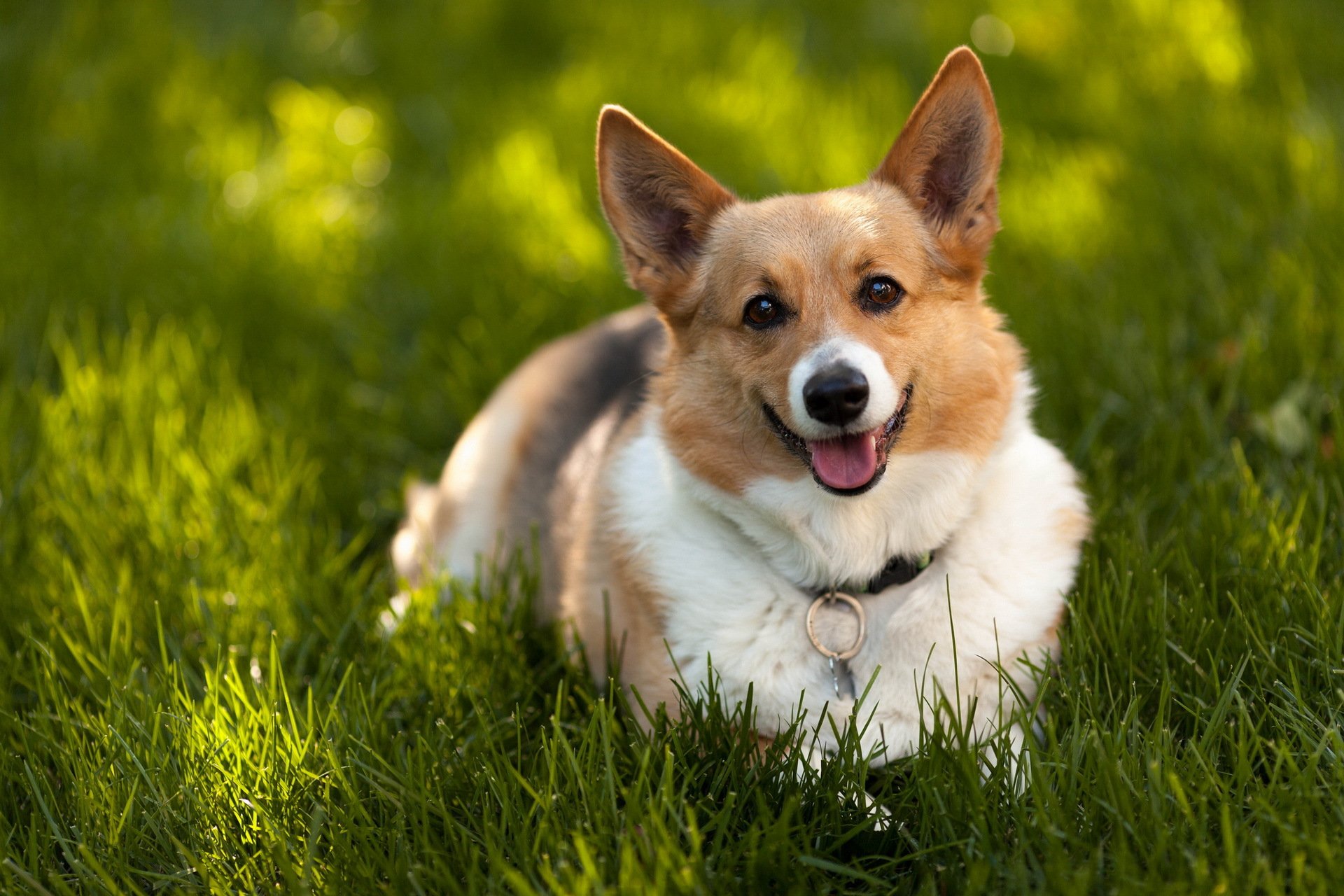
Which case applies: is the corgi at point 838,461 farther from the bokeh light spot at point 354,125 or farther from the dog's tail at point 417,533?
the bokeh light spot at point 354,125

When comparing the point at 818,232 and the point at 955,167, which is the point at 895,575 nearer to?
the point at 818,232

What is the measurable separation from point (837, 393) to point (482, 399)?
2204 mm

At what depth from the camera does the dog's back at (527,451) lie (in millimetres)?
3611

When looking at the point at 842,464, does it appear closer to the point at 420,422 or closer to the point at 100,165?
the point at 420,422

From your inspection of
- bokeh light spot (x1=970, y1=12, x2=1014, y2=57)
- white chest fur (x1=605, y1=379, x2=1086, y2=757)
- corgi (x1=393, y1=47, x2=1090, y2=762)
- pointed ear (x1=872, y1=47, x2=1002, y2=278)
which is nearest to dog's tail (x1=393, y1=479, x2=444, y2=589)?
corgi (x1=393, y1=47, x2=1090, y2=762)

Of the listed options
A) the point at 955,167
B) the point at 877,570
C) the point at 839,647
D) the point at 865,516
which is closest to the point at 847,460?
the point at 865,516

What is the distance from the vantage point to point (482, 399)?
4.34 m

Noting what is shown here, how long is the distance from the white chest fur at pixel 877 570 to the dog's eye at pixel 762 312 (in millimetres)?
374

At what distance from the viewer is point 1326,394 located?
338cm

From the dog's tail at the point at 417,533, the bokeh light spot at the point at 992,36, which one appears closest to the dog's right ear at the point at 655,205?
the dog's tail at the point at 417,533

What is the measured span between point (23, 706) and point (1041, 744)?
2405 millimetres

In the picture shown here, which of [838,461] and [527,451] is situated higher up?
[838,461]

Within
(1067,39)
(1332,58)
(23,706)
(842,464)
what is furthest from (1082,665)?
(1067,39)

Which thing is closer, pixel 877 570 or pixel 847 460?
pixel 847 460
